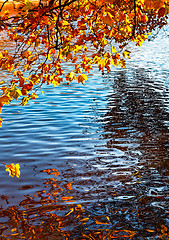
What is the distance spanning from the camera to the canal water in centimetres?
588

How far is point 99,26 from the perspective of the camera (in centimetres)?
607

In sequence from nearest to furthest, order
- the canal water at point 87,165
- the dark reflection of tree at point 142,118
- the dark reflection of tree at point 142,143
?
the canal water at point 87,165 → the dark reflection of tree at point 142,143 → the dark reflection of tree at point 142,118

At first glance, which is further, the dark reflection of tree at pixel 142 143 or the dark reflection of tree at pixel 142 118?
the dark reflection of tree at pixel 142 118

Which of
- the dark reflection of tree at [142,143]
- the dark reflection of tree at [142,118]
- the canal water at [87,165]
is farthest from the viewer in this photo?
the dark reflection of tree at [142,118]

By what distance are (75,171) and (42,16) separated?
4.04 meters

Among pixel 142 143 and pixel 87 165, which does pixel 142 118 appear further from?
pixel 87 165

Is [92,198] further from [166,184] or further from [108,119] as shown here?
[108,119]

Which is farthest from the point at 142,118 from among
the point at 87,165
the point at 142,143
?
the point at 87,165

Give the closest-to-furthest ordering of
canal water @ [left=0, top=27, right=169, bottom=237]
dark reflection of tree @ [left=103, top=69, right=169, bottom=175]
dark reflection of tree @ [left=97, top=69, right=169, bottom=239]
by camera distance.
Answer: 1. canal water @ [left=0, top=27, right=169, bottom=237]
2. dark reflection of tree @ [left=97, top=69, right=169, bottom=239]
3. dark reflection of tree @ [left=103, top=69, right=169, bottom=175]

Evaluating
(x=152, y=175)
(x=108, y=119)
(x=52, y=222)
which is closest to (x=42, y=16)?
(x=52, y=222)

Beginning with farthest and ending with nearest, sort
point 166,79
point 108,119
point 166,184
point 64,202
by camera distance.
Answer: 1. point 166,79
2. point 108,119
3. point 166,184
4. point 64,202

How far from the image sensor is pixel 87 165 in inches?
328

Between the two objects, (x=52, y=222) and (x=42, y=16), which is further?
(x=52, y=222)

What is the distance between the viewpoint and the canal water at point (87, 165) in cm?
588
